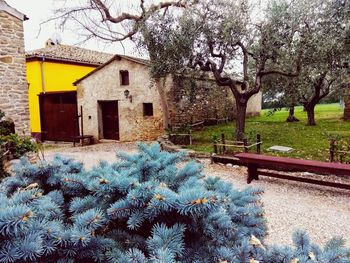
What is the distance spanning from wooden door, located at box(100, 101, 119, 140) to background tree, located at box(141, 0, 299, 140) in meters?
5.10

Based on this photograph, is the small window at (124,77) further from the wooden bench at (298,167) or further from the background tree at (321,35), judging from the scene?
the wooden bench at (298,167)

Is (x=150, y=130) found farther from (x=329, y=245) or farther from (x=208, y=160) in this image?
(x=329, y=245)

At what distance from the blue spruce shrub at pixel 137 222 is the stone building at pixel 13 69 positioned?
8.36 m

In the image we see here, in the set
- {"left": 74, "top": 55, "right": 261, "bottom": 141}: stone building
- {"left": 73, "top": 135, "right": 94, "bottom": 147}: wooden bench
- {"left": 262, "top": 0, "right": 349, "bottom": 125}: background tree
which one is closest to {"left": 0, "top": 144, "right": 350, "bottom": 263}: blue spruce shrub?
{"left": 262, "top": 0, "right": 349, "bottom": 125}: background tree

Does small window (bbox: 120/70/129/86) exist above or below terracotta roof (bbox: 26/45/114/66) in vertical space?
below

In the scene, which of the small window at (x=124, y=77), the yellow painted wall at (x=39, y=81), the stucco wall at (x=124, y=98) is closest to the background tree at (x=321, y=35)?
the stucco wall at (x=124, y=98)

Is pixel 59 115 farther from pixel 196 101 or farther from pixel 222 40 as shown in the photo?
pixel 222 40

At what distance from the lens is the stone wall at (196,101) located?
540 inches

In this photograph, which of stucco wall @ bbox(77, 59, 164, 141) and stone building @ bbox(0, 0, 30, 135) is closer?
stone building @ bbox(0, 0, 30, 135)

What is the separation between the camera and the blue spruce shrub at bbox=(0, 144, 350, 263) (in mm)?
1360

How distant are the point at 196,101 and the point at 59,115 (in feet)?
26.9

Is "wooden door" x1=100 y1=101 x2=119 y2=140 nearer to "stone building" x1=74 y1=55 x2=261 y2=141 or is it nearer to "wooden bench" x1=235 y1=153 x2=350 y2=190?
"stone building" x1=74 y1=55 x2=261 y2=141

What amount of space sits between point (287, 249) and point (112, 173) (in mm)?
1205

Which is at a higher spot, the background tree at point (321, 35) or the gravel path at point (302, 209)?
the background tree at point (321, 35)
